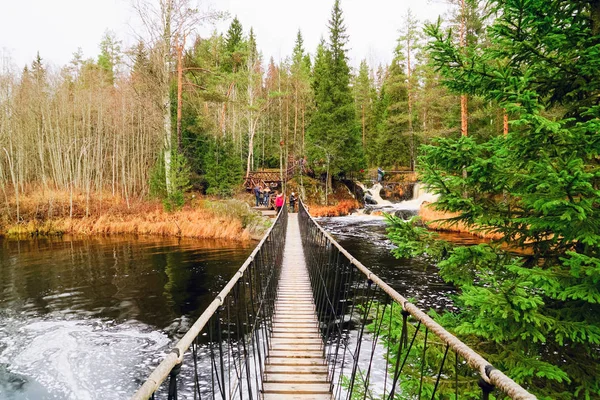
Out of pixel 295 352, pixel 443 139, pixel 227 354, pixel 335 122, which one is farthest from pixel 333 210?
pixel 443 139

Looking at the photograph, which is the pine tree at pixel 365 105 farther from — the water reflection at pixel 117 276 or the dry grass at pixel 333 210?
the water reflection at pixel 117 276

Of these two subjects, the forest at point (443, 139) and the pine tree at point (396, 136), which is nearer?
the forest at point (443, 139)

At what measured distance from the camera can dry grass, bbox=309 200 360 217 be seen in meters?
25.3

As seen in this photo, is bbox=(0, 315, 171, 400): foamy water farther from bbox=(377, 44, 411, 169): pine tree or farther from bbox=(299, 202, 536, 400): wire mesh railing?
bbox=(377, 44, 411, 169): pine tree

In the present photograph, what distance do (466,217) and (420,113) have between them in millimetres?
34178

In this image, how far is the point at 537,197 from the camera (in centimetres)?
274


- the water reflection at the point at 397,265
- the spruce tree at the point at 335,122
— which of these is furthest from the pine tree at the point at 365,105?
the water reflection at the point at 397,265

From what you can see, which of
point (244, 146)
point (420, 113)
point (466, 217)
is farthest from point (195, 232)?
point (420, 113)

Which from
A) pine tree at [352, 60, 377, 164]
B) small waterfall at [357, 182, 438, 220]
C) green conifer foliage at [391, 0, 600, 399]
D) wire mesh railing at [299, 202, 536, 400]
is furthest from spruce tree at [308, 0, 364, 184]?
green conifer foliage at [391, 0, 600, 399]

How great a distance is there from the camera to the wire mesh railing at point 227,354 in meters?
1.22

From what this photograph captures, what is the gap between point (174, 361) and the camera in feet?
3.95

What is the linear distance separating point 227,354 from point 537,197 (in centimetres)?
564

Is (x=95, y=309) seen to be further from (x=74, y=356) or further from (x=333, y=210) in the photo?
(x=333, y=210)

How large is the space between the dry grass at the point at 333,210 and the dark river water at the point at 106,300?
30.5 feet
